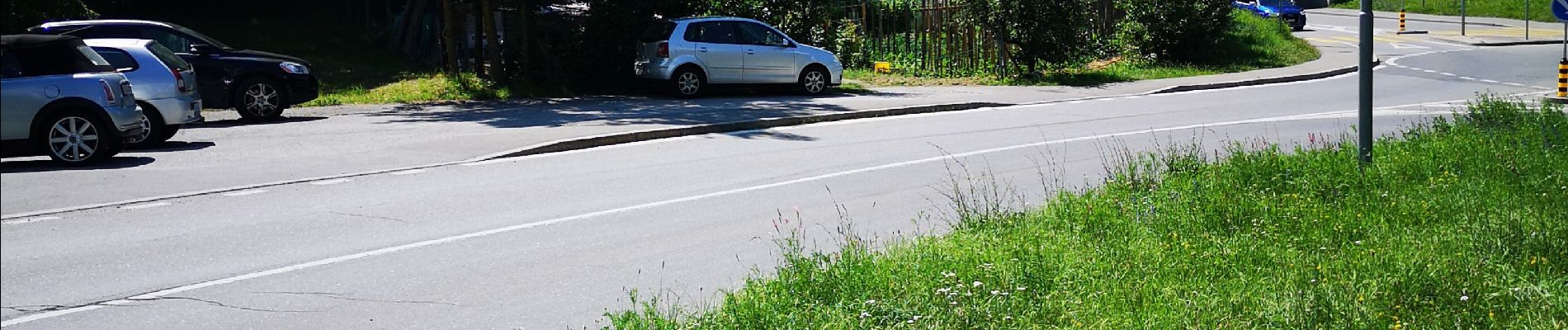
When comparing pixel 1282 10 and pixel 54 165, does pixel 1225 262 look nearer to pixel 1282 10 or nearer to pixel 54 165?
pixel 54 165

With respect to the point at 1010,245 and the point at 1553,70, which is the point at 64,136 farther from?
the point at 1553,70

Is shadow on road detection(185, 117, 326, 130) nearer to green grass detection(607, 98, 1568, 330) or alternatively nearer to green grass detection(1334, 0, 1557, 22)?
green grass detection(607, 98, 1568, 330)

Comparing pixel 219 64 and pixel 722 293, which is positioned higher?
pixel 219 64

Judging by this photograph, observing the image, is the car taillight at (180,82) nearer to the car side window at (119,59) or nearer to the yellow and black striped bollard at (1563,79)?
the car side window at (119,59)

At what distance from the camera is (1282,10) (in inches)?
1829

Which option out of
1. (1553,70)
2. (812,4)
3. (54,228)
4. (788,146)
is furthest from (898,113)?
(1553,70)

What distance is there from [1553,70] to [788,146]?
832 inches

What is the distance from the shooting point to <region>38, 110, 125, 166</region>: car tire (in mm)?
13758

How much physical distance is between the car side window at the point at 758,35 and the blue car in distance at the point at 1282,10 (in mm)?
24221

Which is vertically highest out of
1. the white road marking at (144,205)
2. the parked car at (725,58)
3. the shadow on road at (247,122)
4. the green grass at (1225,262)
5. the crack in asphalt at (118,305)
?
the parked car at (725,58)

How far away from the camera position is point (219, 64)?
19.4 metres

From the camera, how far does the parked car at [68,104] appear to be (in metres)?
13.5

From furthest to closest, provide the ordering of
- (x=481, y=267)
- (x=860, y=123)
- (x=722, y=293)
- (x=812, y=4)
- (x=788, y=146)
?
(x=812, y=4), (x=860, y=123), (x=788, y=146), (x=481, y=267), (x=722, y=293)

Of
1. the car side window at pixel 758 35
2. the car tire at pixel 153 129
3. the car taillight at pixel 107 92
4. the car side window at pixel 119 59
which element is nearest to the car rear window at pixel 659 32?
the car side window at pixel 758 35
